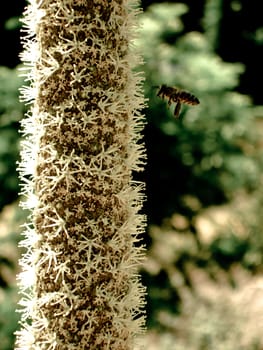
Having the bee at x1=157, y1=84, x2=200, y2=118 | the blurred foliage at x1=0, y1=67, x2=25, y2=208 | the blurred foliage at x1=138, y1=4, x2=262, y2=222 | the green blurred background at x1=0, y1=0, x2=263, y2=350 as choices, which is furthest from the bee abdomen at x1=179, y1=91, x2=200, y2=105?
the blurred foliage at x1=0, y1=67, x2=25, y2=208

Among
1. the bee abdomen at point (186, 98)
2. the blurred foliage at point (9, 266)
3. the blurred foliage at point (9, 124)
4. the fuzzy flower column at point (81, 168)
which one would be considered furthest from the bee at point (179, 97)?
the blurred foliage at point (9, 266)

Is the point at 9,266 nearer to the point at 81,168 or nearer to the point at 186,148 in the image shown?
the point at 186,148

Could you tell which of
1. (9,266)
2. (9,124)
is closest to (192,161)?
(9,124)

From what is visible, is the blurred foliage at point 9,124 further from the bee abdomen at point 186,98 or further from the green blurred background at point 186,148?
the bee abdomen at point 186,98

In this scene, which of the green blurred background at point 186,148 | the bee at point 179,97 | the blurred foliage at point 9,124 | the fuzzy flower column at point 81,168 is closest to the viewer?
the fuzzy flower column at point 81,168

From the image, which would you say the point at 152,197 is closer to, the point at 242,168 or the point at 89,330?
the point at 242,168

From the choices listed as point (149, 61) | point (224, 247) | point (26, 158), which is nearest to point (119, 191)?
point (26, 158)

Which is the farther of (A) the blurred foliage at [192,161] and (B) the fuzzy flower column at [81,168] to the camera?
(A) the blurred foliage at [192,161]
